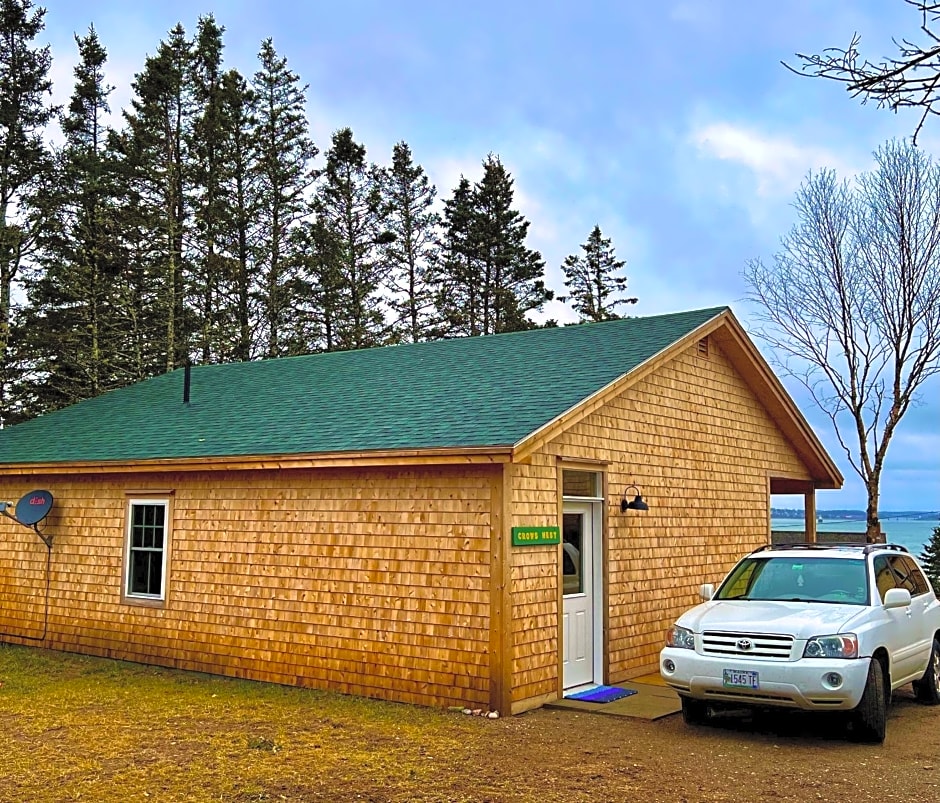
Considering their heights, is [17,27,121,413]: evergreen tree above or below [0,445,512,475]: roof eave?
above

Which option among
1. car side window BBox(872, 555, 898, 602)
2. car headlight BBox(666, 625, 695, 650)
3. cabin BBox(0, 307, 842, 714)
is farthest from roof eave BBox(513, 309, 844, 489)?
car side window BBox(872, 555, 898, 602)

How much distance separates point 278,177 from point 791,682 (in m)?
27.0

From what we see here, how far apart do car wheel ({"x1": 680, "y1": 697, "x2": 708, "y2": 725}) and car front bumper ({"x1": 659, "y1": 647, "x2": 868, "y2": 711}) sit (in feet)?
1.51

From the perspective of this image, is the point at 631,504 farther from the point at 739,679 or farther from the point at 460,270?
the point at 460,270

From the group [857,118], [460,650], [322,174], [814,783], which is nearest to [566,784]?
[814,783]

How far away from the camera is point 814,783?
6797 mm

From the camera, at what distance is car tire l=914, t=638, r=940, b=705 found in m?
9.73

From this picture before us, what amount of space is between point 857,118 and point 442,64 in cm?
830

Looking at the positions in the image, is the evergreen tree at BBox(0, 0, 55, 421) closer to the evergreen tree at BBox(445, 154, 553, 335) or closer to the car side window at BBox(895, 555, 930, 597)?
the evergreen tree at BBox(445, 154, 553, 335)

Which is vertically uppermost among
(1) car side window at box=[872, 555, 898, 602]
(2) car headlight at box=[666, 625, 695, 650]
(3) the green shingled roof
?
(3) the green shingled roof

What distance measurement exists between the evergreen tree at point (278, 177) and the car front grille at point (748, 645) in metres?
24.0

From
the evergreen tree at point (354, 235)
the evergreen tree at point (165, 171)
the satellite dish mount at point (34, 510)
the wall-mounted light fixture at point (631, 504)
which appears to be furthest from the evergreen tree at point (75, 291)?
the wall-mounted light fixture at point (631, 504)

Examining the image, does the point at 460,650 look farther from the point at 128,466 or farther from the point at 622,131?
the point at 622,131

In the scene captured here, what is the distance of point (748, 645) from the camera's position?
7953 millimetres
